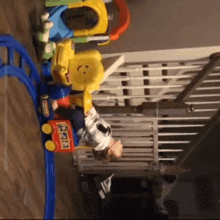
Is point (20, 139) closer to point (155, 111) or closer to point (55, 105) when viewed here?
point (55, 105)

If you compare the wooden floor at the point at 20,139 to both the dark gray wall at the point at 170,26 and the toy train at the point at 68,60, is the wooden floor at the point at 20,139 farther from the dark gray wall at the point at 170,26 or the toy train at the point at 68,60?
the dark gray wall at the point at 170,26

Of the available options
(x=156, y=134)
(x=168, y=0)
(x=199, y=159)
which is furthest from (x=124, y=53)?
(x=199, y=159)

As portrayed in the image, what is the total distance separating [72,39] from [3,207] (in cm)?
63

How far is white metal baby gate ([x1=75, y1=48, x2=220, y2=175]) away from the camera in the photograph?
1256 mm

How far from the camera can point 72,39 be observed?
1.07 metres

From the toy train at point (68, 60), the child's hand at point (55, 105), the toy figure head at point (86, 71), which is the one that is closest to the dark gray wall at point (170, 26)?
the toy train at point (68, 60)

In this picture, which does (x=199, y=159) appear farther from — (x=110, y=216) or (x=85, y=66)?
(x=85, y=66)

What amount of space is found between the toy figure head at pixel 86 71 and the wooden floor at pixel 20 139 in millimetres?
186

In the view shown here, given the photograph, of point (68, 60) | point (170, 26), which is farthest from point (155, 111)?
point (68, 60)

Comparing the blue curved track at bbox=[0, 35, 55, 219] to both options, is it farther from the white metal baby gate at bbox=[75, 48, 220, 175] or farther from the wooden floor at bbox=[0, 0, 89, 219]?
the white metal baby gate at bbox=[75, 48, 220, 175]

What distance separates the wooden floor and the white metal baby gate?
14.9 inches

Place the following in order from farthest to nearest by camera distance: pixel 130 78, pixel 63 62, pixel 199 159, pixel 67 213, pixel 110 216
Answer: pixel 110 216
pixel 67 213
pixel 199 159
pixel 130 78
pixel 63 62

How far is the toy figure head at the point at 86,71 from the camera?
99 centimetres

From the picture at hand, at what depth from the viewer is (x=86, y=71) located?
101 centimetres
